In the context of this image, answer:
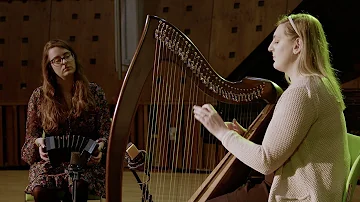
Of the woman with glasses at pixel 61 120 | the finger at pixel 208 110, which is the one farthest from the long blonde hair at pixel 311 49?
the woman with glasses at pixel 61 120

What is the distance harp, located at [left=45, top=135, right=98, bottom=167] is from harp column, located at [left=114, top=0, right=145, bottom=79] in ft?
8.30

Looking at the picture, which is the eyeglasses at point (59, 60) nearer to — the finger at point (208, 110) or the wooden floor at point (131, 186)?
the wooden floor at point (131, 186)

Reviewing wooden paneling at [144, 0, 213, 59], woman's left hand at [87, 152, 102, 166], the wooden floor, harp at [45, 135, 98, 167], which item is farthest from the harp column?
harp at [45, 135, 98, 167]

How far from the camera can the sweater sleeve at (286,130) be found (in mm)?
1473

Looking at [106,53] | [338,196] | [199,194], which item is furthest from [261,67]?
[338,196]

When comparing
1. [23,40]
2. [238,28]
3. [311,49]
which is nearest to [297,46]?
[311,49]

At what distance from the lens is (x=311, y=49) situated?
1552 millimetres

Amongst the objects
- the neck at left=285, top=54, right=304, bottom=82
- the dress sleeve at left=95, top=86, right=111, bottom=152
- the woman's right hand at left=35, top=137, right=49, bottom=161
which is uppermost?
the neck at left=285, top=54, right=304, bottom=82

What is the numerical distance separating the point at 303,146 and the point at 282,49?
0.35 metres

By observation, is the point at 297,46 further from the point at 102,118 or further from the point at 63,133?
the point at 63,133

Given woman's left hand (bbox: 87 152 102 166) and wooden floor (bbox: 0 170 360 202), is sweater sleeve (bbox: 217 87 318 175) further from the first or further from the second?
wooden floor (bbox: 0 170 360 202)

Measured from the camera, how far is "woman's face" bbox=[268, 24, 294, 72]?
1.57 m

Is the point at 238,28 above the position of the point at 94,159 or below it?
above

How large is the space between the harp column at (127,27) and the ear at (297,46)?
328 centimetres
